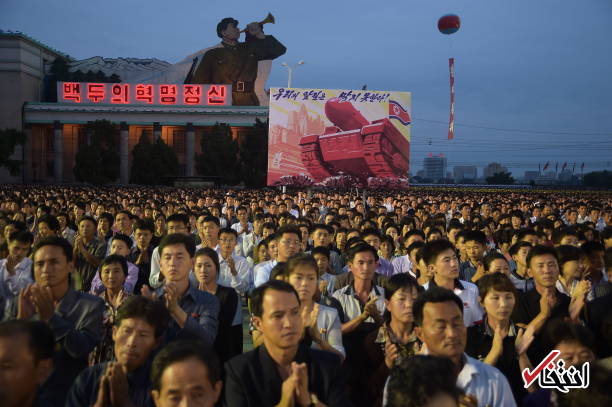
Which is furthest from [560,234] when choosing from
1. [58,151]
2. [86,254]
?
[58,151]

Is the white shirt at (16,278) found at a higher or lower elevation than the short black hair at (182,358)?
lower

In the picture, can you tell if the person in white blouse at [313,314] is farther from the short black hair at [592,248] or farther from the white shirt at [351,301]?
the short black hair at [592,248]

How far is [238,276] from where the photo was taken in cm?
548

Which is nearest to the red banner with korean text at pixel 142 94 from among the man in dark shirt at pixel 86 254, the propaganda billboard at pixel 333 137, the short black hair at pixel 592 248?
the propaganda billboard at pixel 333 137

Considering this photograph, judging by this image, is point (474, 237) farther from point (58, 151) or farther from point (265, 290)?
point (58, 151)

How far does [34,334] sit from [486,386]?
→ 2.31m

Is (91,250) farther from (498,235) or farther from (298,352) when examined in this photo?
(498,235)

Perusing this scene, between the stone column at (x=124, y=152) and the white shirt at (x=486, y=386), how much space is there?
4891cm

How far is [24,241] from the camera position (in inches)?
210

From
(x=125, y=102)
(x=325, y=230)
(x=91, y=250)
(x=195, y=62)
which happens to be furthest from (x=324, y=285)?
(x=195, y=62)

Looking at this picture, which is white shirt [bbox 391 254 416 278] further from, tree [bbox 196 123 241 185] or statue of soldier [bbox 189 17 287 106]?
statue of soldier [bbox 189 17 287 106]

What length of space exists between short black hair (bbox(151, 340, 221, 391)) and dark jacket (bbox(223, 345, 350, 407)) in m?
0.20

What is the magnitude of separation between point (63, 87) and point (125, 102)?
5.71m

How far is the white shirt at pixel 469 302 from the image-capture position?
4039mm
